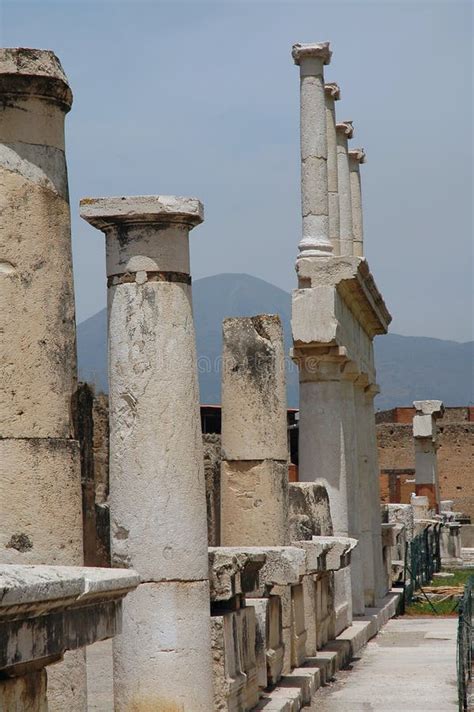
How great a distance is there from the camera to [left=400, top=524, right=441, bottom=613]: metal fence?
23281mm

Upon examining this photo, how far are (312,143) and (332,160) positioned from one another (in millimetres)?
2109

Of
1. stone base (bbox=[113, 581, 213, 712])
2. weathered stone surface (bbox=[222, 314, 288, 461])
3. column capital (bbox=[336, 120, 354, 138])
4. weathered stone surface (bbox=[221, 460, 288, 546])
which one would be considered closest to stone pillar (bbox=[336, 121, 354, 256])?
column capital (bbox=[336, 120, 354, 138])

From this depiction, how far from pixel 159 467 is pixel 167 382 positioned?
18.5 inches

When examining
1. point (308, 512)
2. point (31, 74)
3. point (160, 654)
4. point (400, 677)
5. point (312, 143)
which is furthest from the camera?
point (312, 143)

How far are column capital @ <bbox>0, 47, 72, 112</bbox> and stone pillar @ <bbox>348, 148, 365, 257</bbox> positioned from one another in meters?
14.6

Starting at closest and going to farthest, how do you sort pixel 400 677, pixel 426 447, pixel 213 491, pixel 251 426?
1. pixel 251 426
2. pixel 400 677
3. pixel 213 491
4. pixel 426 447

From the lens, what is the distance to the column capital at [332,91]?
742 inches

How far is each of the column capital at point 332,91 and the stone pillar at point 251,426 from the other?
732cm

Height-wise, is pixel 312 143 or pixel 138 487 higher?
pixel 312 143

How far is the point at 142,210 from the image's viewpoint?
8680 mm

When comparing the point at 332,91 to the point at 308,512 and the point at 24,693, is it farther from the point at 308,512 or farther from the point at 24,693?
the point at 24,693

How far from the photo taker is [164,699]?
841 cm

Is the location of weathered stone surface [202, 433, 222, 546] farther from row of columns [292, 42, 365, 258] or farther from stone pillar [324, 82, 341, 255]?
row of columns [292, 42, 365, 258]

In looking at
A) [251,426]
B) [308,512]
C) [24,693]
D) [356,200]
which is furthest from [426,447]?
[24,693]
